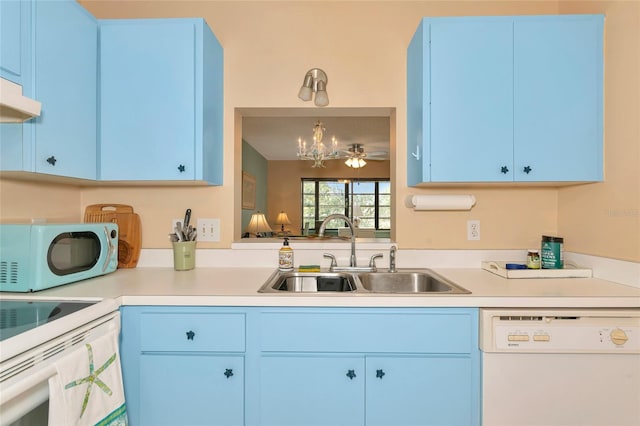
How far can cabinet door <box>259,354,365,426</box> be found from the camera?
4.42 ft

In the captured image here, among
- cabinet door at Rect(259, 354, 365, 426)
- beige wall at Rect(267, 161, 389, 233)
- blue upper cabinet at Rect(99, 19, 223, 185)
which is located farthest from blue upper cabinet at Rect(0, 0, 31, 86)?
beige wall at Rect(267, 161, 389, 233)

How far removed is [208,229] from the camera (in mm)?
1975

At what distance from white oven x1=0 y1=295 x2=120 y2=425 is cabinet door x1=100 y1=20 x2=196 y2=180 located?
0.67 m

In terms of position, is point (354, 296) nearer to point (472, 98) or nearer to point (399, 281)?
point (399, 281)

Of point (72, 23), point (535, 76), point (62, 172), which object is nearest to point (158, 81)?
point (72, 23)

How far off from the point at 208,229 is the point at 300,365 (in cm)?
96

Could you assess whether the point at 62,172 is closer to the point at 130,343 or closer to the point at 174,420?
the point at 130,343

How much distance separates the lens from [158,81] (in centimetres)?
165

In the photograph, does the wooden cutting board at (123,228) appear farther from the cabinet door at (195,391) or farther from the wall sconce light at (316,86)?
the wall sconce light at (316,86)

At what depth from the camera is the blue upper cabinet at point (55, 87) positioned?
4.23ft

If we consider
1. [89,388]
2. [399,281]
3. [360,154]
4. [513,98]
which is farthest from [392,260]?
[360,154]

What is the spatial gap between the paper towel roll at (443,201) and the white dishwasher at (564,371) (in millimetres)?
661

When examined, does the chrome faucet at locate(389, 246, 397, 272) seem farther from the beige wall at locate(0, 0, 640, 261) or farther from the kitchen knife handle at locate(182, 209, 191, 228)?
the kitchen knife handle at locate(182, 209, 191, 228)

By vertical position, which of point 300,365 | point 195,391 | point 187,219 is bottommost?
point 195,391
